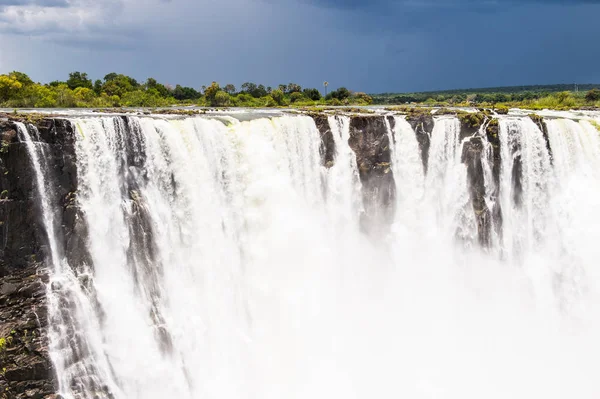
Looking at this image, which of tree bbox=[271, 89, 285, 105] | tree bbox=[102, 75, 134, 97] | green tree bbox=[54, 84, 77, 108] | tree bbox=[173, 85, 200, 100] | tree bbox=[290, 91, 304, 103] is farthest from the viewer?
tree bbox=[290, 91, 304, 103]

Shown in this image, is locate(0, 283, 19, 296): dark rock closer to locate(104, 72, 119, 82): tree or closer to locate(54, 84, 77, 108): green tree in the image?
locate(54, 84, 77, 108): green tree

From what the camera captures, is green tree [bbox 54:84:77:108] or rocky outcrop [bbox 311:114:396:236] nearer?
rocky outcrop [bbox 311:114:396:236]

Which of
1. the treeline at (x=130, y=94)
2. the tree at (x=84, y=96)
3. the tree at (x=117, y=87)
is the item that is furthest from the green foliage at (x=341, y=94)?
the tree at (x=84, y=96)

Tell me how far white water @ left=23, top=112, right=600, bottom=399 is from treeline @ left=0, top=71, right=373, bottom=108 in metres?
14.7

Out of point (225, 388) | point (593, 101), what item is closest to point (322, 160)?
point (225, 388)

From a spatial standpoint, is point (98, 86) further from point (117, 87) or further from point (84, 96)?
point (84, 96)

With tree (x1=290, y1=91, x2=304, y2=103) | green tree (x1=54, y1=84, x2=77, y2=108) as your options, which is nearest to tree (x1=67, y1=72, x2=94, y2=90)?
green tree (x1=54, y1=84, x2=77, y2=108)

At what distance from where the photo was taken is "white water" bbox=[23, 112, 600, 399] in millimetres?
13875

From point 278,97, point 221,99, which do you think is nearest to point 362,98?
point 278,97

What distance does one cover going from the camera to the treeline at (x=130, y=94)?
83.3ft

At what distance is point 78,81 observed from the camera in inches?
1430

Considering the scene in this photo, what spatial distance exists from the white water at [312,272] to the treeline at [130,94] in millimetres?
14687

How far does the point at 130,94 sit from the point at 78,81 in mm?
6634

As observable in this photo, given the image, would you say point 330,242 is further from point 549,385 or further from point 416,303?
point 549,385
